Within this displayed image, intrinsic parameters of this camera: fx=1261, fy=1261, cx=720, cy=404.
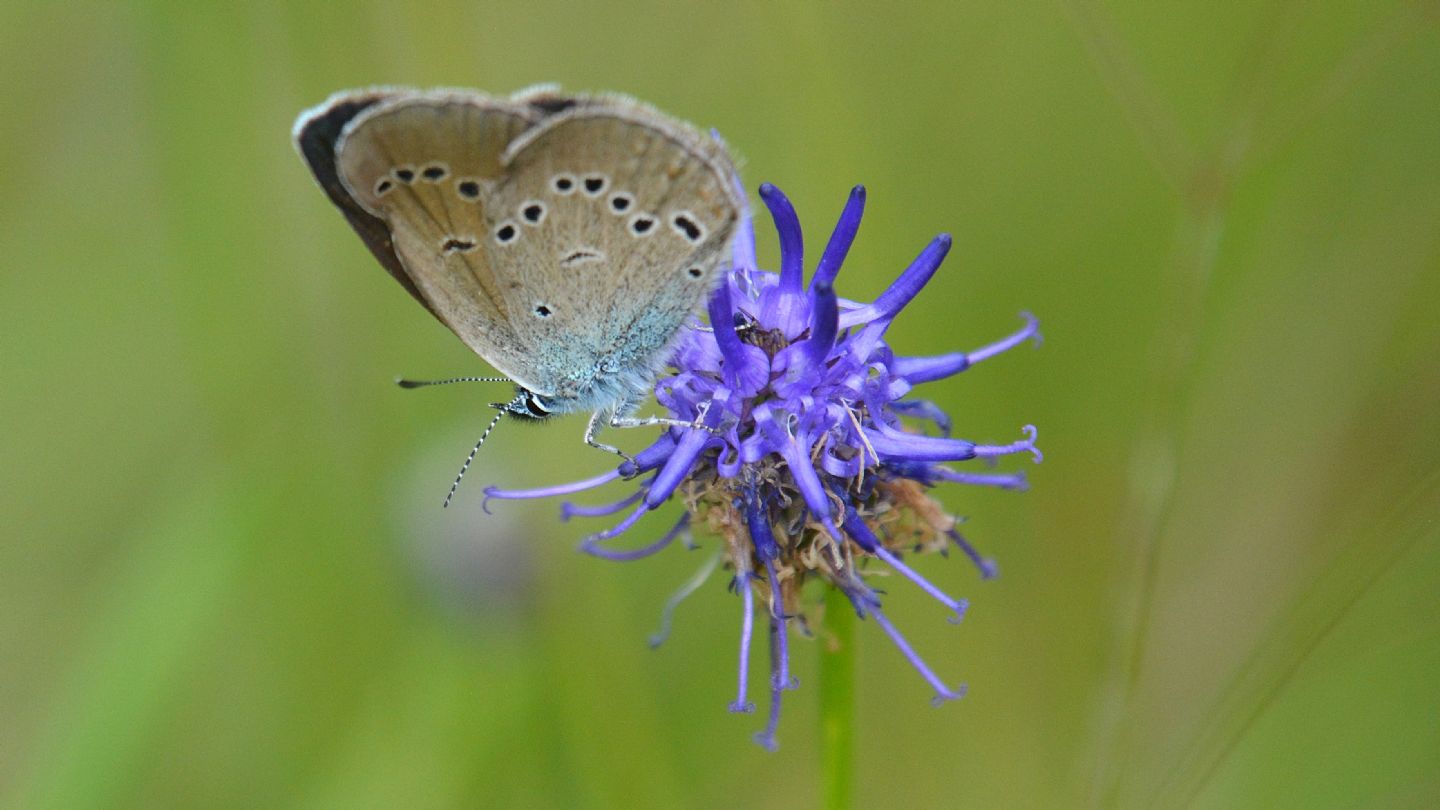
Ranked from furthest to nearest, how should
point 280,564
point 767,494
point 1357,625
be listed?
point 280,564 → point 1357,625 → point 767,494

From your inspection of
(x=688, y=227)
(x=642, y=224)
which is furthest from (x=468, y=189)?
(x=688, y=227)

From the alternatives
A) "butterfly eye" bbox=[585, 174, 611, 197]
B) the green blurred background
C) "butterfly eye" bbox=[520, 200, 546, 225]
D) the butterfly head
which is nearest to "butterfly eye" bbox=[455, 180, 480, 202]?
"butterfly eye" bbox=[520, 200, 546, 225]

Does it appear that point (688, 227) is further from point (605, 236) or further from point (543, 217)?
point (543, 217)

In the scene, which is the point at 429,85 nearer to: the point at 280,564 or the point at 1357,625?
the point at 280,564

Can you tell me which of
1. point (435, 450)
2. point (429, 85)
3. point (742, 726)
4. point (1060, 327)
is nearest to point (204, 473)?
point (435, 450)

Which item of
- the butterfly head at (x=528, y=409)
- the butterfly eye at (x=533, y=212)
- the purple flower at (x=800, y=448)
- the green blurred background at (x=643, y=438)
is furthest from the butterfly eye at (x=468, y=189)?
the green blurred background at (x=643, y=438)

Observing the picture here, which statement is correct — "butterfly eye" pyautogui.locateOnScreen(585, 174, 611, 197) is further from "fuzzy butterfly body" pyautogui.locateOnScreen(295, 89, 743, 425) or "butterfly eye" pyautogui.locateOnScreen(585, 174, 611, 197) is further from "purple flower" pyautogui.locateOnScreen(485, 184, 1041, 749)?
"purple flower" pyautogui.locateOnScreen(485, 184, 1041, 749)

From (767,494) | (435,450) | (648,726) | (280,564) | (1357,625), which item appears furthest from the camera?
(435,450)
